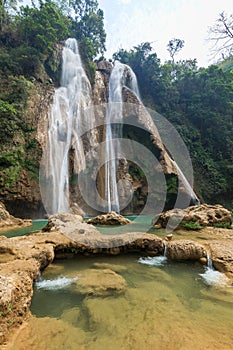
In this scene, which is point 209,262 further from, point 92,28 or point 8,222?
point 92,28

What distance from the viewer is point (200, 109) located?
83.1 feet

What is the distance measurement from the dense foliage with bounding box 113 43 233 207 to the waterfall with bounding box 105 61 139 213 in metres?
3.41

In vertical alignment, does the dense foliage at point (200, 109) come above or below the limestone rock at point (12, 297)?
above

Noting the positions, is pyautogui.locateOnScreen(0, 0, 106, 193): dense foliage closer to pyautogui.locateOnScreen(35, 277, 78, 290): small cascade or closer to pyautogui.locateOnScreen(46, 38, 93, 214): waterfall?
pyautogui.locateOnScreen(46, 38, 93, 214): waterfall

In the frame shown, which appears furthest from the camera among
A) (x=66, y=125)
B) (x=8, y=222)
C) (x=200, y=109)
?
(x=200, y=109)

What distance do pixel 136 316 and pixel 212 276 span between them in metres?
2.18

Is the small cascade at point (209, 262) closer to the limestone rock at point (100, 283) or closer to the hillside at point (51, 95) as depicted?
the limestone rock at point (100, 283)

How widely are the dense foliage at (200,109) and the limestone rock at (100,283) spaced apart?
19.3 metres

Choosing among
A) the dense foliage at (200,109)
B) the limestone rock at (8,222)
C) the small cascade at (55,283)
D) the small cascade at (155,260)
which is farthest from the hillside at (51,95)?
the small cascade at (155,260)

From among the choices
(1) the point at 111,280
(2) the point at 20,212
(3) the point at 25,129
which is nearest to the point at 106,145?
(3) the point at 25,129

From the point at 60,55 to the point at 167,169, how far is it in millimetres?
16657

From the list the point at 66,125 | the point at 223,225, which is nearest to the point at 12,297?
the point at 223,225

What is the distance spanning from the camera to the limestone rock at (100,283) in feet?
10.2

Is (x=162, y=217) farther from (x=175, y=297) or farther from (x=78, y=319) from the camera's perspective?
(x=78, y=319)
